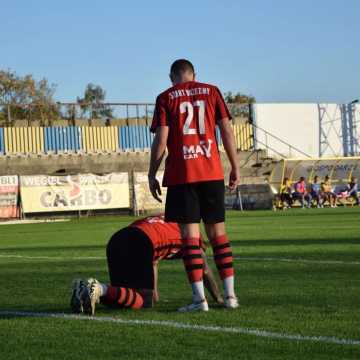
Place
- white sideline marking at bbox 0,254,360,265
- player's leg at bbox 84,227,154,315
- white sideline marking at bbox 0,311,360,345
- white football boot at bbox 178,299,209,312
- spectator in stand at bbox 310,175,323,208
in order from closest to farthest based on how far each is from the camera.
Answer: white sideline marking at bbox 0,311,360,345 → white football boot at bbox 178,299,209,312 → player's leg at bbox 84,227,154,315 → white sideline marking at bbox 0,254,360,265 → spectator in stand at bbox 310,175,323,208

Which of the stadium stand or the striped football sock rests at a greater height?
the stadium stand

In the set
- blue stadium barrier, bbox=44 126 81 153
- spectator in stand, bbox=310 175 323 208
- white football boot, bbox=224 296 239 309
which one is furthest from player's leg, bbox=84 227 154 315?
blue stadium barrier, bbox=44 126 81 153

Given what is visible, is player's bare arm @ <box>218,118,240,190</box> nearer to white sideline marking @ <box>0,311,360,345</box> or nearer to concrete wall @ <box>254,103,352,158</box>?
white sideline marking @ <box>0,311,360,345</box>

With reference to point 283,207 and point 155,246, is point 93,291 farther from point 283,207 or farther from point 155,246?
point 283,207

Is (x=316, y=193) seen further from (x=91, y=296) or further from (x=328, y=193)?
(x=91, y=296)

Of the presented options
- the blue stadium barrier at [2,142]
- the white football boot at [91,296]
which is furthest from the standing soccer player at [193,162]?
the blue stadium barrier at [2,142]

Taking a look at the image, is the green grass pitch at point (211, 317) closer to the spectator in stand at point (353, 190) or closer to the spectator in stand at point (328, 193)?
the spectator in stand at point (328, 193)

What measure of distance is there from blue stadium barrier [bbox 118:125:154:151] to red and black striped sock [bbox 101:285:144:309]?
4896cm

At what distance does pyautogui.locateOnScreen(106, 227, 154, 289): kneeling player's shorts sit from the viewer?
861 cm

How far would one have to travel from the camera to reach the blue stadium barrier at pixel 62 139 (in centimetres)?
5430

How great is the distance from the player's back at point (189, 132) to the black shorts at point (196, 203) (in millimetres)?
65

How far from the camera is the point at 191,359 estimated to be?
5.83m

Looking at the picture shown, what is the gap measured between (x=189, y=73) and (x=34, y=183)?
112 ft

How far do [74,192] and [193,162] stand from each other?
1378 inches
